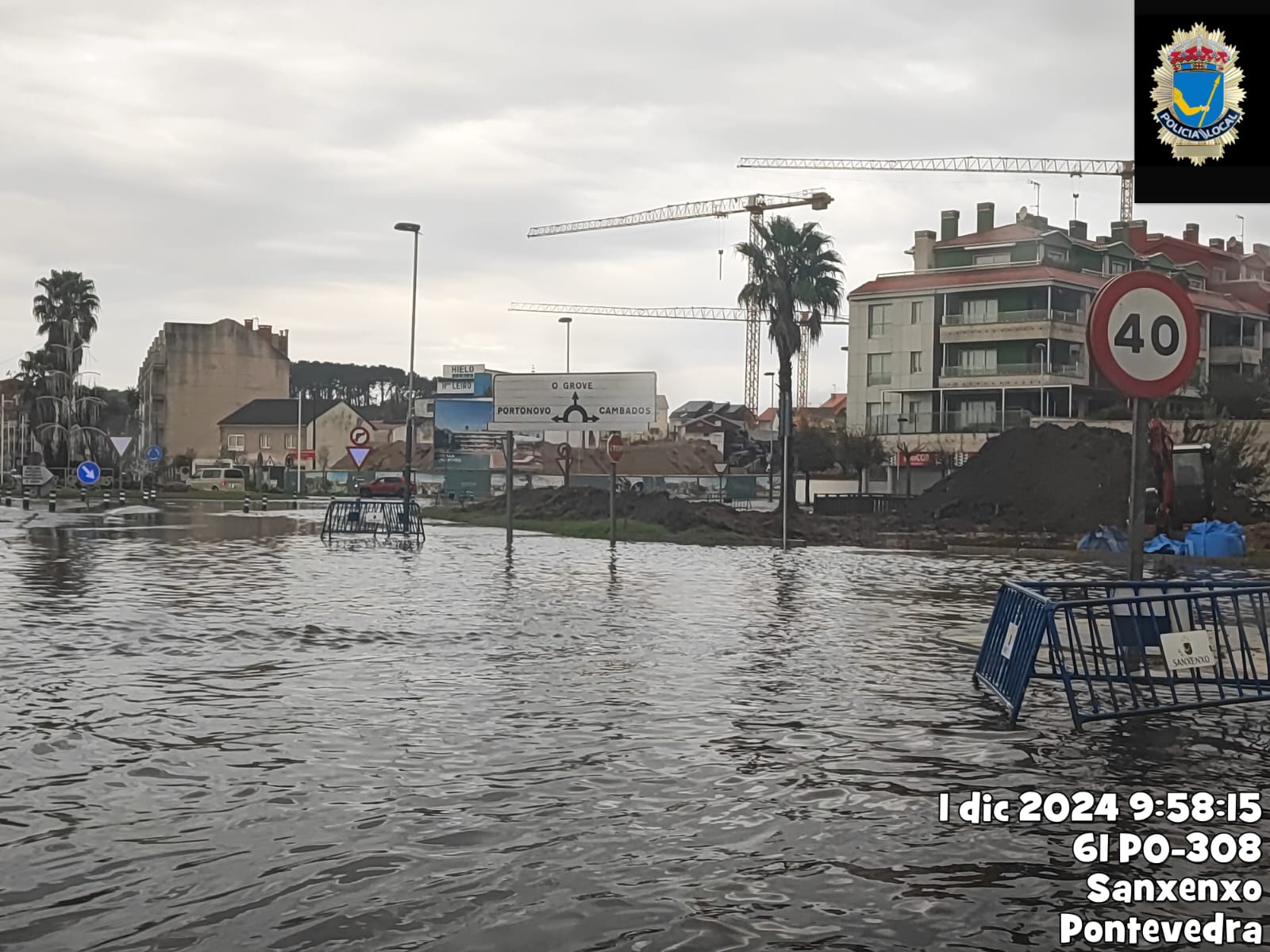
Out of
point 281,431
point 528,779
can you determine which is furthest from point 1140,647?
point 281,431

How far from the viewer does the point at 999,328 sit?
74.1 metres

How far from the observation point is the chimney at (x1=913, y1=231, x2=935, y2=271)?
272 feet

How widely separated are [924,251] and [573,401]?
4082 cm

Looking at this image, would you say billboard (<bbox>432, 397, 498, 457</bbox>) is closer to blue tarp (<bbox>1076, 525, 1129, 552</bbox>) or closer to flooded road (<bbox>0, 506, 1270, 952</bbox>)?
blue tarp (<bbox>1076, 525, 1129, 552</bbox>)

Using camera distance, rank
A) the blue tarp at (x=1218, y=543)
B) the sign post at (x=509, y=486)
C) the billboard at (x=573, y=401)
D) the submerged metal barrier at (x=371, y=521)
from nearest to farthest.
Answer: the blue tarp at (x=1218, y=543) → the submerged metal barrier at (x=371, y=521) → the sign post at (x=509, y=486) → the billboard at (x=573, y=401)

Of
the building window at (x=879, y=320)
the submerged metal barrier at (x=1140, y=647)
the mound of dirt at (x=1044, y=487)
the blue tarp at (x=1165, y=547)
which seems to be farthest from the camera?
the building window at (x=879, y=320)

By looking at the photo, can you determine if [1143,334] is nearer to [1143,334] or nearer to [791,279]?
[1143,334]

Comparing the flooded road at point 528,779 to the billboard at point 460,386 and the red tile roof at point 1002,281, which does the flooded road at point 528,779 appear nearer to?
the red tile roof at point 1002,281

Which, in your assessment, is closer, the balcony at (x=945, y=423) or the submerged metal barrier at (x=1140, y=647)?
the submerged metal barrier at (x=1140, y=647)

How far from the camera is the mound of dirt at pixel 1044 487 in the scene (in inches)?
1799

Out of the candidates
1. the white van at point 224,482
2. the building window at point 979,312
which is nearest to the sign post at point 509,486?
the building window at point 979,312

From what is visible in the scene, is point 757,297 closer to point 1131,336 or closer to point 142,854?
point 1131,336

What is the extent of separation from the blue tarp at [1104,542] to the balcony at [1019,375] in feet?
126

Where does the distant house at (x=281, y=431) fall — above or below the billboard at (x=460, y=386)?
below
